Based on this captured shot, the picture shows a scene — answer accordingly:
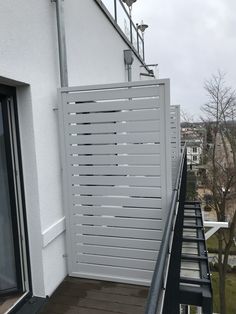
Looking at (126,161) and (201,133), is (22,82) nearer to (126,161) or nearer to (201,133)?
(126,161)

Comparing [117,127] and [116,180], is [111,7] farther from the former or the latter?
[116,180]

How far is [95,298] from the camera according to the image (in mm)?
2916

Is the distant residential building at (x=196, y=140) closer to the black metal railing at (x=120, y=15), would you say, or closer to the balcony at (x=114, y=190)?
the black metal railing at (x=120, y=15)

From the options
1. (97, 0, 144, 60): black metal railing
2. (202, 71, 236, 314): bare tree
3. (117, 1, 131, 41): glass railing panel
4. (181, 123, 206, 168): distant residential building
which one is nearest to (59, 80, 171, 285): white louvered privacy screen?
(97, 0, 144, 60): black metal railing

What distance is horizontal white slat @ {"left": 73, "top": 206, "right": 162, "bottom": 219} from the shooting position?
2.99 meters

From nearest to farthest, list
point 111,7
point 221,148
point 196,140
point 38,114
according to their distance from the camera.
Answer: point 38,114 < point 111,7 < point 196,140 < point 221,148

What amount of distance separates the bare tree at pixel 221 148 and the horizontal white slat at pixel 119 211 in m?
13.6

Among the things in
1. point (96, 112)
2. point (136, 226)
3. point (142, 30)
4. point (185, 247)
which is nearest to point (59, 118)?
point (96, 112)

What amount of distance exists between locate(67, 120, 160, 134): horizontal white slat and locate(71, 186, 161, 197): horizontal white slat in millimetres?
567

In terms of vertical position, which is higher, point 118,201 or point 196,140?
point 118,201

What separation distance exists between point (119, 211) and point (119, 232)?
8.6 inches

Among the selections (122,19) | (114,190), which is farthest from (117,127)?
(122,19)

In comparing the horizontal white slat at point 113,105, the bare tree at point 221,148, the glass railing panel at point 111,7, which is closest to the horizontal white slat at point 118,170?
the horizontal white slat at point 113,105

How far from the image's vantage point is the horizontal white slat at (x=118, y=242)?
119 inches
